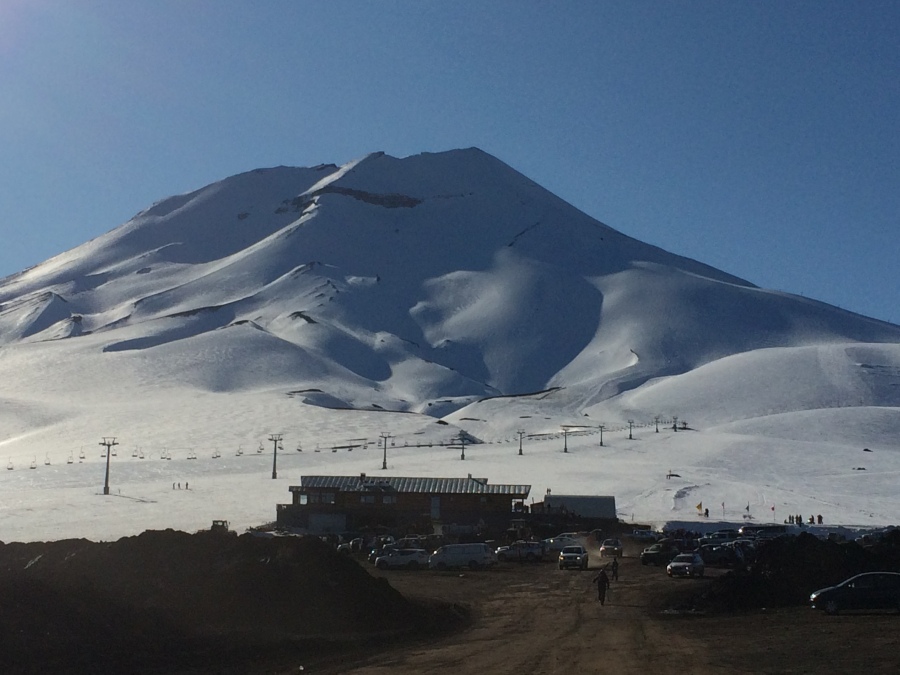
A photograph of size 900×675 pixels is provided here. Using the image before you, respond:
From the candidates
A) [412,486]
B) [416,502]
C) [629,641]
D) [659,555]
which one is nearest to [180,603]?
[629,641]

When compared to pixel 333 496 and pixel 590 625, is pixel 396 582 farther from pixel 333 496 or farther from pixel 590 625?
pixel 333 496

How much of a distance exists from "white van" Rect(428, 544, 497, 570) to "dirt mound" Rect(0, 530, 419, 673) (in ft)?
46.6

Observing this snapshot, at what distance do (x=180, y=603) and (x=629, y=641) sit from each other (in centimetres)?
993

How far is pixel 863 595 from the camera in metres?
25.8

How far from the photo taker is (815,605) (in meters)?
26.3

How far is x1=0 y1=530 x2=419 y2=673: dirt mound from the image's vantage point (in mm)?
20781

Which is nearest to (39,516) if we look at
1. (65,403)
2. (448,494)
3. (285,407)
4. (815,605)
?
(448,494)

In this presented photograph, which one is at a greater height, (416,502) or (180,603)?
(416,502)

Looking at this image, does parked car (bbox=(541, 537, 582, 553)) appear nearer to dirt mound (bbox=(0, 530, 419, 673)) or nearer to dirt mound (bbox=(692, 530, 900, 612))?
dirt mound (bbox=(692, 530, 900, 612))

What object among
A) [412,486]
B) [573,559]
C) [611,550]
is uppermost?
[412,486]

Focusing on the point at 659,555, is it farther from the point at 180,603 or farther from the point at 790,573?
the point at 180,603

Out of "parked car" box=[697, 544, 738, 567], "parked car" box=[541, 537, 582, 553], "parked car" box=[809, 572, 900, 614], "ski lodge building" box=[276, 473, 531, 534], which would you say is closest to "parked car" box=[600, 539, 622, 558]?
"parked car" box=[541, 537, 582, 553]

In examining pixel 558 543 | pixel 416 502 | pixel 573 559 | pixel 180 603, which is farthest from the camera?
pixel 416 502

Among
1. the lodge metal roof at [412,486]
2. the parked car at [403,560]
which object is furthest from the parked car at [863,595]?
the lodge metal roof at [412,486]
